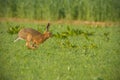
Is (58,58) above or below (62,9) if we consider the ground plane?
below

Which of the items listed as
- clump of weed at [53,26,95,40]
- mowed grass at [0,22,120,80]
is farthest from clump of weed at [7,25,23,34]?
clump of weed at [53,26,95,40]

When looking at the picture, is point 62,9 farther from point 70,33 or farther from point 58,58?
point 58,58

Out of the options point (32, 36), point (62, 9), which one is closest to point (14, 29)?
point (32, 36)

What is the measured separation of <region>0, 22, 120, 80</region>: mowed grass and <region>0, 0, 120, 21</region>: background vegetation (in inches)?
2.3

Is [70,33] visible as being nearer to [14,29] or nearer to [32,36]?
[32,36]

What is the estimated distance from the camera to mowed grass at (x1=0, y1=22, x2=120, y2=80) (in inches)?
140

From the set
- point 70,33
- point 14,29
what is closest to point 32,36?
point 14,29

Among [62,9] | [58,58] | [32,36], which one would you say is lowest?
[58,58]

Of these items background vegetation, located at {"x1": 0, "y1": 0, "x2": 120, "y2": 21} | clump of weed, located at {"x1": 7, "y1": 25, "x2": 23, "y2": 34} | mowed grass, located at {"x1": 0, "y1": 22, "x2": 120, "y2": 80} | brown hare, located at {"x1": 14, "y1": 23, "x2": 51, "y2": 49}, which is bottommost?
mowed grass, located at {"x1": 0, "y1": 22, "x2": 120, "y2": 80}

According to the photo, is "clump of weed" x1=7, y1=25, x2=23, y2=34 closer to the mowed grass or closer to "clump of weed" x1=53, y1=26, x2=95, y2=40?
the mowed grass

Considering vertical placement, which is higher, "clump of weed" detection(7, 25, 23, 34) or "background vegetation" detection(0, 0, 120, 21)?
"background vegetation" detection(0, 0, 120, 21)

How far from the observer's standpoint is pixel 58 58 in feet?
11.8

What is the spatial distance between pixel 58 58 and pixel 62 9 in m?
0.29

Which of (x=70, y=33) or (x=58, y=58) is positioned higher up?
(x=70, y=33)
